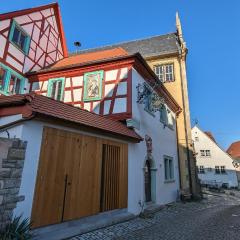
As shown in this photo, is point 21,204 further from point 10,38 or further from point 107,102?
point 10,38

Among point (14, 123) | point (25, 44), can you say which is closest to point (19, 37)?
point (25, 44)

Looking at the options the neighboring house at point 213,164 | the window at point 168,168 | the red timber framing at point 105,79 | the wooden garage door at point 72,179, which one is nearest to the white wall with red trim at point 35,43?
the red timber framing at point 105,79

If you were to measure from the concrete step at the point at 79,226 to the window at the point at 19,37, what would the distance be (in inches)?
381

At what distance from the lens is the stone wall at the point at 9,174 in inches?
201

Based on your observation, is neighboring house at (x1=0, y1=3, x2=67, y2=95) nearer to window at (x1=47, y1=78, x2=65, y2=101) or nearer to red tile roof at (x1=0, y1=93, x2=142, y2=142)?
window at (x1=47, y1=78, x2=65, y2=101)

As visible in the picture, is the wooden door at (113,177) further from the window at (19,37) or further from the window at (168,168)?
the window at (19,37)

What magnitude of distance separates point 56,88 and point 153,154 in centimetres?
617

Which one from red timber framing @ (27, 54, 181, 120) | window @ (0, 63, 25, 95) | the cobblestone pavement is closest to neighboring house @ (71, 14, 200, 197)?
red timber framing @ (27, 54, 181, 120)

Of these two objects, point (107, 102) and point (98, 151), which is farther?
point (107, 102)

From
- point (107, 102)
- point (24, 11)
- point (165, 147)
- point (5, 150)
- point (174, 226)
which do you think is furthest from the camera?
point (165, 147)

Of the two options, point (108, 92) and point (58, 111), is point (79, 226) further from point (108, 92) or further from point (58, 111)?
point (108, 92)

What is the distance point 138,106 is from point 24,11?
8270mm

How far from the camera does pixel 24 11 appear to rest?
12867mm

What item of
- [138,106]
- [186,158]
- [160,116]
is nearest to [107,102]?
[138,106]
